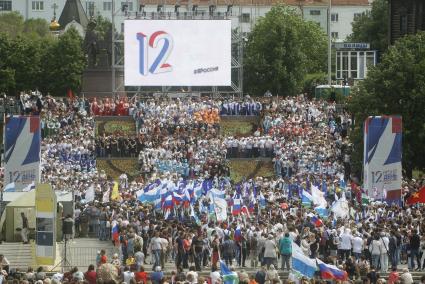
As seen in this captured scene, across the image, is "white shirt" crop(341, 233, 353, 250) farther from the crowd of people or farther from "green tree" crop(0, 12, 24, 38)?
"green tree" crop(0, 12, 24, 38)

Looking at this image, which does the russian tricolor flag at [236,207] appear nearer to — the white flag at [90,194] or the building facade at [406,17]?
the white flag at [90,194]

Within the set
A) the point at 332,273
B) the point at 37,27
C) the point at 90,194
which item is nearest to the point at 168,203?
the point at 90,194

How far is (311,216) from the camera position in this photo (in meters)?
51.3

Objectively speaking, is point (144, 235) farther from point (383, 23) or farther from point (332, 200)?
point (383, 23)

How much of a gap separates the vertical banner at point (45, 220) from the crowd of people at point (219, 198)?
2153 millimetres

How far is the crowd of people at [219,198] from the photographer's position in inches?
1877

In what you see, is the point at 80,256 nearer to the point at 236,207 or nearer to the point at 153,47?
the point at 236,207

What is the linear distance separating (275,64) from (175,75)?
30.9 m

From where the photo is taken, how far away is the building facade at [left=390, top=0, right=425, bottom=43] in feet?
279

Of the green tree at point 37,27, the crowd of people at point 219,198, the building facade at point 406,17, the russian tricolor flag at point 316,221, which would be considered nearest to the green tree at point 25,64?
the building facade at point 406,17

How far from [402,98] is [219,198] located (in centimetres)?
1891

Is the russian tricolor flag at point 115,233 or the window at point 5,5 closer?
the russian tricolor flag at point 115,233

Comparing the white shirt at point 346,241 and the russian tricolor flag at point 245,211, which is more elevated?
the russian tricolor flag at point 245,211

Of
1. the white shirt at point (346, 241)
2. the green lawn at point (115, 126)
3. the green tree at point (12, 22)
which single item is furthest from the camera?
the green tree at point (12, 22)
